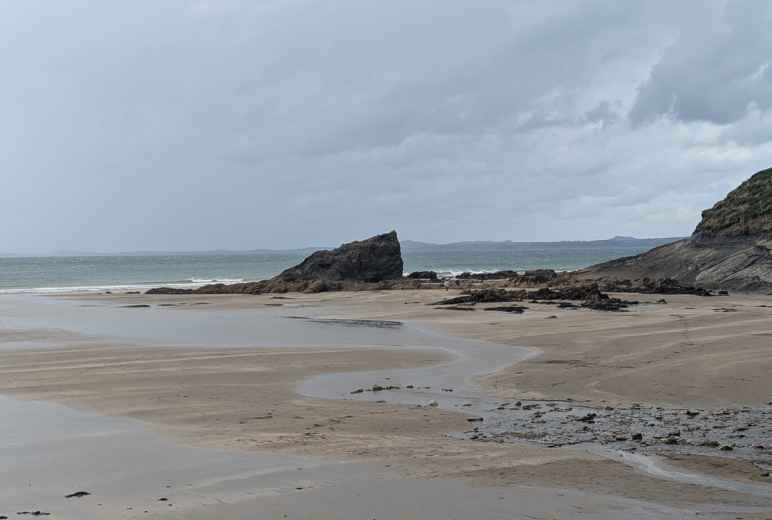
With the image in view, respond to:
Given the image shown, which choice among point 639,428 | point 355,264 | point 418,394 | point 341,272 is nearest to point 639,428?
point 639,428

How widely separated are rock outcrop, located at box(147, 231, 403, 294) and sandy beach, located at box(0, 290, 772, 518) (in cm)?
1729

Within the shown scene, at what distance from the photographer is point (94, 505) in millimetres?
5906

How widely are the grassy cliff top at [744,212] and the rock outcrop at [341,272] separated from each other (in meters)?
18.5

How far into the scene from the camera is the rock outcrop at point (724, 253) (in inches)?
1374

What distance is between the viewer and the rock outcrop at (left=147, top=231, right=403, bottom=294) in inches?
1686

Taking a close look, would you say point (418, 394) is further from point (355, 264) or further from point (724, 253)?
point (355, 264)

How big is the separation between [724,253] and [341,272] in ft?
73.8

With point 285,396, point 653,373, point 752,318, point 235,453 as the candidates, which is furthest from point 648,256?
point 235,453

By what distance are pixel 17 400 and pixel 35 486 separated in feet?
16.6

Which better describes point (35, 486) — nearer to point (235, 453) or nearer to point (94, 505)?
point (94, 505)

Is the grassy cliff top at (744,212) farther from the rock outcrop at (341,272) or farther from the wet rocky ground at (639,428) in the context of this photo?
the wet rocky ground at (639,428)

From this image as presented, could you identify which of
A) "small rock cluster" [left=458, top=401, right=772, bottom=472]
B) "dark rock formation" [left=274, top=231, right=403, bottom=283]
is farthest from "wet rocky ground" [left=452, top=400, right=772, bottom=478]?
"dark rock formation" [left=274, top=231, right=403, bottom=283]

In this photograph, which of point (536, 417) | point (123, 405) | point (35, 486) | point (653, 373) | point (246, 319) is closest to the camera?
point (35, 486)

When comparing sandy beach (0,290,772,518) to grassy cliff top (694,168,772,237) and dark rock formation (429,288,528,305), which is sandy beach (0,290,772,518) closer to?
dark rock formation (429,288,528,305)
